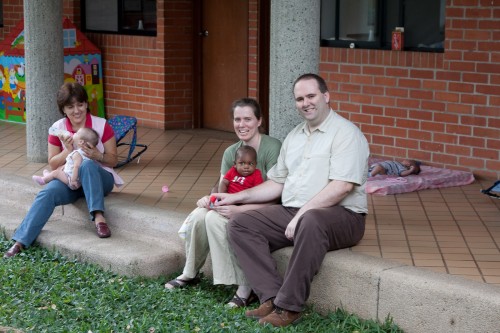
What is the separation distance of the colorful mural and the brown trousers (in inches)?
259

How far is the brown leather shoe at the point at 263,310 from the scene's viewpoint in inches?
245

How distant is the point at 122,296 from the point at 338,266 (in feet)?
4.83

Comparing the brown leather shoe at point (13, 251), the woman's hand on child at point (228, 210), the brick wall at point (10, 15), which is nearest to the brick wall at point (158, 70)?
the brick wall at point (10, 15)

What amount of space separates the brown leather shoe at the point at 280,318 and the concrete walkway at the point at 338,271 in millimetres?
311

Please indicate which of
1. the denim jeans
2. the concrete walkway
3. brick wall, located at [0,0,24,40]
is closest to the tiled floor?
the concrete walkway

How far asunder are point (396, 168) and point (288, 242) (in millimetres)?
2859

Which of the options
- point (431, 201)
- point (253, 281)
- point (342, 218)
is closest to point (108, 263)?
point (253, 281)

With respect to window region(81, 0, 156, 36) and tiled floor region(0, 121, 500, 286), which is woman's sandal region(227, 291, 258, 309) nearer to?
tiled floor region(0, 121, 500, 286)

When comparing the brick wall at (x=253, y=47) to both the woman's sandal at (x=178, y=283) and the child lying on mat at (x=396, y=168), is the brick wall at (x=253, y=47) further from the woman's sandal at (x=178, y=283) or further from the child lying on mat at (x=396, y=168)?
the woman's sandal at (x=178, y=283)

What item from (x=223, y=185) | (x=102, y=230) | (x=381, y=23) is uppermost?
(x=381, y=23)

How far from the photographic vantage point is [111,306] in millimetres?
6578

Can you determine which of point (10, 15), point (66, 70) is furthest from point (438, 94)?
point (10, 15)

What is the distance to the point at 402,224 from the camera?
24.3ft

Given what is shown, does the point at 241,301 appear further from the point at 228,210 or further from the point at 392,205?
the point at 392,205
